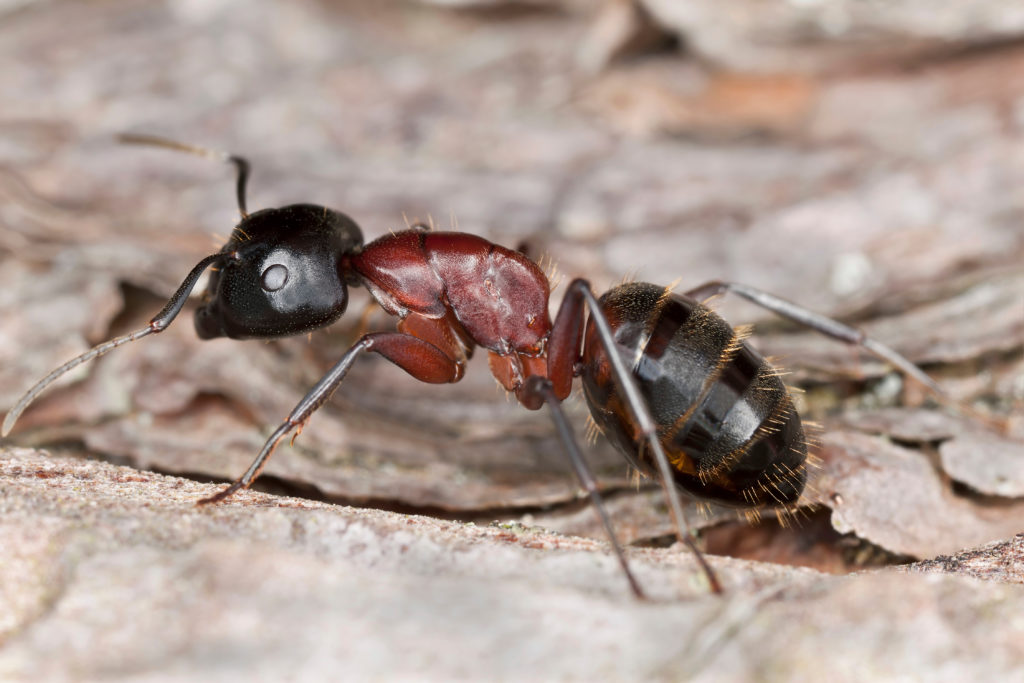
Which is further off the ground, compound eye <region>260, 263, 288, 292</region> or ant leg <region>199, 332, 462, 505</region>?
compound eye <region>260, 263, 288, 292</region>

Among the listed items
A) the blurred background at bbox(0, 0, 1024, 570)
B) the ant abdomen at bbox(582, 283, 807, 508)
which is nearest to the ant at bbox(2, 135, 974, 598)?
the ant abdomen at bbox(582, 283, 807, 508)

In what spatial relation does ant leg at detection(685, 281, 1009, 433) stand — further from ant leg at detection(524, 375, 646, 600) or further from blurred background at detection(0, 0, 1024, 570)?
ant leg at detection(524, 375, 646, 600)

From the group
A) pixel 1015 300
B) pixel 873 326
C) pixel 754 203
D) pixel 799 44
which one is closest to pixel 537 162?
pixel 754 203

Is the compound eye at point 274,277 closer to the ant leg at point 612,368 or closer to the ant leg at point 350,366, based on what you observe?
the ant leg at point 350,366

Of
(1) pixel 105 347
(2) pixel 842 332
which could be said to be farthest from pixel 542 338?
(1) pixel 105 347

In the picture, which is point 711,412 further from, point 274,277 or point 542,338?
point 274,277
